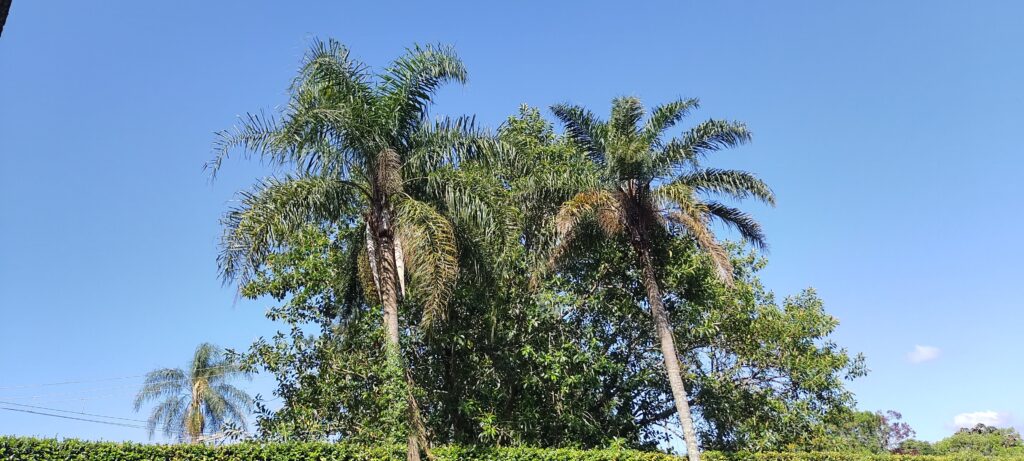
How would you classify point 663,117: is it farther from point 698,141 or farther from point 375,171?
point 375,171

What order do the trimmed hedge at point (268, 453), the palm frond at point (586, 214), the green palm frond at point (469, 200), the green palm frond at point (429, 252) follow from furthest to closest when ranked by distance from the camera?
the palm frond at point (586, 214), the green palm frond at point (469, 200), the green palm frond at point (429, 252), the trimmed hedge at point (268, 453)

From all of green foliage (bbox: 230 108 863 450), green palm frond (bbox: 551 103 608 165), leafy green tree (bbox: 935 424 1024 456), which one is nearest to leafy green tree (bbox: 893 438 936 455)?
leafy green tree (bbox: 935 424 1024 456)

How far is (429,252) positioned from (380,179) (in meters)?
1.40

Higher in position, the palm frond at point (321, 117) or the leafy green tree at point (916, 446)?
the palm frond at point (321, 117)

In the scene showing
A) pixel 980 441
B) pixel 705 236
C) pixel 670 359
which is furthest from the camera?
pixel 980 441

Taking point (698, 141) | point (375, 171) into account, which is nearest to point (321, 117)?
point (375, 171)

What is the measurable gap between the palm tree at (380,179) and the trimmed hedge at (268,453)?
1.12 metres

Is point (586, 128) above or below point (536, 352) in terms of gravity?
above

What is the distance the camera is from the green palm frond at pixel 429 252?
9.85 meters

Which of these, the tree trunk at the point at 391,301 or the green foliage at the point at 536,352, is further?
the green foliage at the point at 536,352

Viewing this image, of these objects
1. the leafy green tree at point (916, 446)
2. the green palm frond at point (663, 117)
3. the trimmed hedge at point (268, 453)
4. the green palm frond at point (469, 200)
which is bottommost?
the leafy green tree at point (916, 446)

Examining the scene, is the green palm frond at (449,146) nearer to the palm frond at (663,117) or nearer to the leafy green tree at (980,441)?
the palm frond at (663,117)

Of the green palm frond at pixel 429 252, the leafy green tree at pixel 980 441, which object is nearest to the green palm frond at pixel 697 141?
the green palm frond at pixel 429 252

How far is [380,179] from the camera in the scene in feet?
33.6
